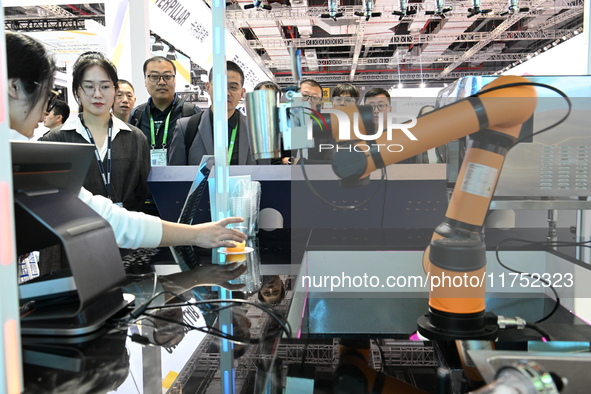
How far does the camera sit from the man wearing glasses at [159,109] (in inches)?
125

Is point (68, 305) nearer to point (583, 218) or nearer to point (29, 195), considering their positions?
point (29, 195)

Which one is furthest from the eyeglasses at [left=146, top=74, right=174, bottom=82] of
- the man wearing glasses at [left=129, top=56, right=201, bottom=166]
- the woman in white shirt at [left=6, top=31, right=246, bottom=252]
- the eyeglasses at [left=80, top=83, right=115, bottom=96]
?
the woman in white shirt at [left=6, top=31, right=246, bottom=252]


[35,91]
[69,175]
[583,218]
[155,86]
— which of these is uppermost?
[155,86]

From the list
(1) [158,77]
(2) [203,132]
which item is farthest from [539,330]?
(1) [158,77]

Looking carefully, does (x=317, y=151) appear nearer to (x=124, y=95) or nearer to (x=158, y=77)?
(x=158, y=77)

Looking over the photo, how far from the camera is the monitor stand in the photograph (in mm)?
733

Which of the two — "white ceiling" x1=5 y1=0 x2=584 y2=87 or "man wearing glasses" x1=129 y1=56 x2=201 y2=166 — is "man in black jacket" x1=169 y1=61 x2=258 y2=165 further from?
"white ceiling" x1=5 y1=0 x2=584 y2=87

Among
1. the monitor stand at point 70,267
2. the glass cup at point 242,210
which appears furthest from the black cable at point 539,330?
the glass cup at point 242,210

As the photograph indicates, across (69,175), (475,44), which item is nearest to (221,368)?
(69,175)

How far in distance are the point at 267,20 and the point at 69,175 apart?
976 centimetres

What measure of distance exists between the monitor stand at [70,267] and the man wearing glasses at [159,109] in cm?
239

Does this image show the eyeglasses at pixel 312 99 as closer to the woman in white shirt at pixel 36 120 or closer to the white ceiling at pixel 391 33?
the woman in white shirt at pixel 36 120

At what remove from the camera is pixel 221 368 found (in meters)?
0.63

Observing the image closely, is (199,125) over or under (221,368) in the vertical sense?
over
